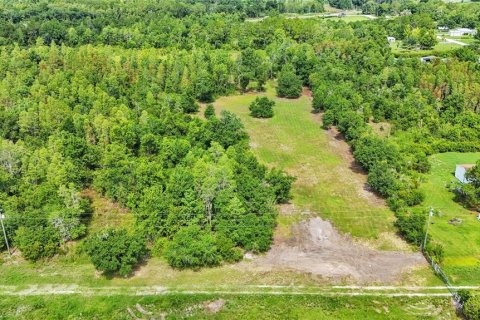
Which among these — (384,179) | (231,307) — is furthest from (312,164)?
(231,307)

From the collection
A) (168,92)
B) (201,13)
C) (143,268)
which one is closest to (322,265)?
(143,268)

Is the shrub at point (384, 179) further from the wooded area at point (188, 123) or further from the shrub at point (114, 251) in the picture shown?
the shrub at point (114, 251)

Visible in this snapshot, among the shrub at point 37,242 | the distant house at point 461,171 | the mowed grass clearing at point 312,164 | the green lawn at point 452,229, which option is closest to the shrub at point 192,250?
the shrub at point 37,242

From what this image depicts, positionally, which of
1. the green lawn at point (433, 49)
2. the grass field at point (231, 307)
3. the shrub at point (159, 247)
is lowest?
the grass field at point (231, 307)

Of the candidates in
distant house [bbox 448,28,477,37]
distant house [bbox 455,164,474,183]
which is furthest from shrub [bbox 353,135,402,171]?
distant house [bbox 448,28,477,37]

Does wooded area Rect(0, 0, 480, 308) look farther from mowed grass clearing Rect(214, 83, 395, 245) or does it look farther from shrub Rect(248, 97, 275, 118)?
mowed grass clearing Rect(214, 83, 395, 245)

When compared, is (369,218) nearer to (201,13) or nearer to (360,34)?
(360,34)
